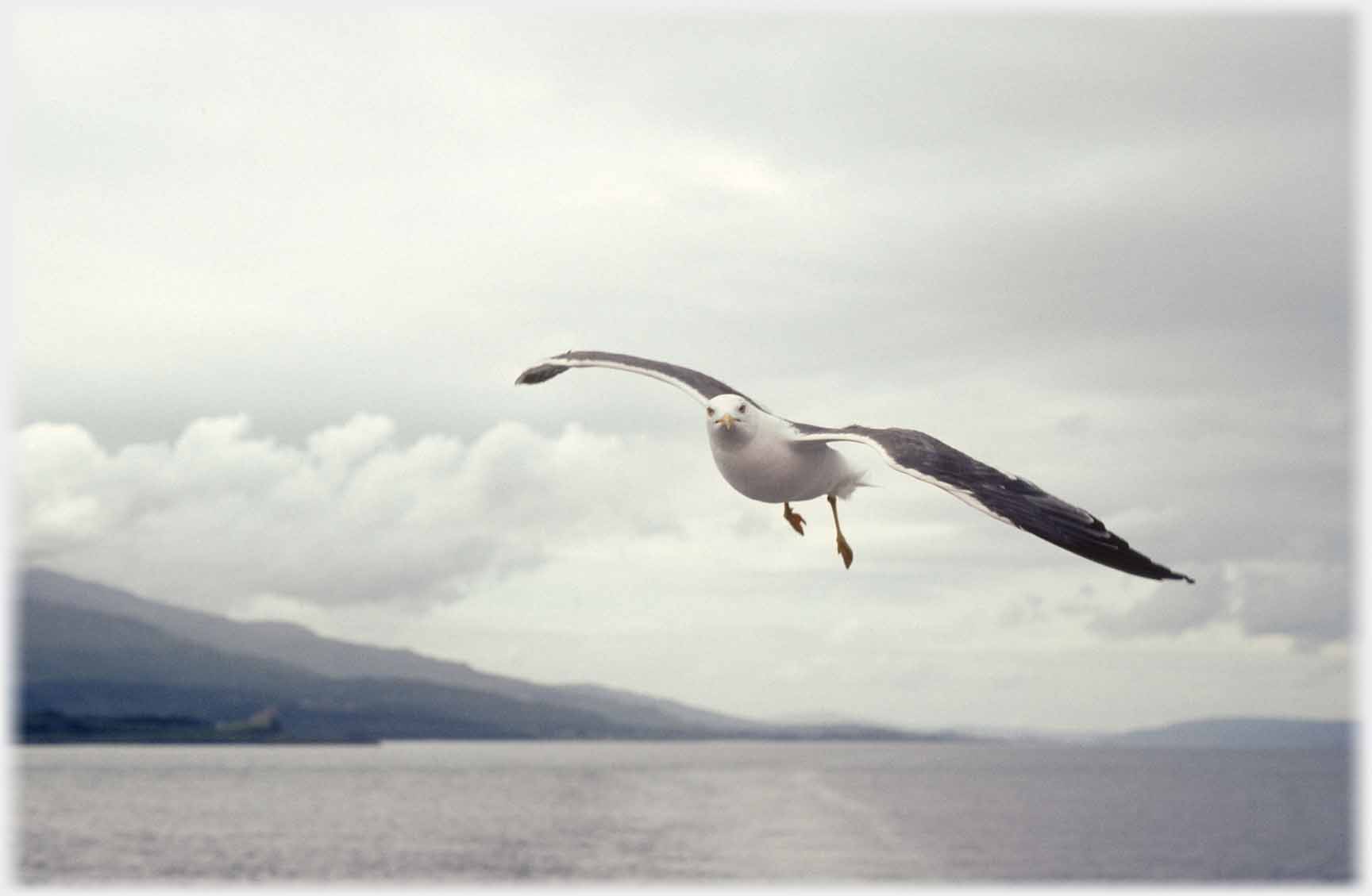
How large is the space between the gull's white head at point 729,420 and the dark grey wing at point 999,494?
17cm

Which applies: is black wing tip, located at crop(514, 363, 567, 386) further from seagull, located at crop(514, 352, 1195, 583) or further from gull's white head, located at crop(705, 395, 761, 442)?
gull's white head, located at crop(705, 395, 761, 442)

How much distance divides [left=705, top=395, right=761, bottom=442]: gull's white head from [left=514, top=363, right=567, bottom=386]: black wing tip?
1806 millimetres

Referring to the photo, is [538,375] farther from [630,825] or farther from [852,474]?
[630,825]

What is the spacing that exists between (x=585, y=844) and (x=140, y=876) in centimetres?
2503

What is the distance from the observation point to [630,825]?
99.6 m

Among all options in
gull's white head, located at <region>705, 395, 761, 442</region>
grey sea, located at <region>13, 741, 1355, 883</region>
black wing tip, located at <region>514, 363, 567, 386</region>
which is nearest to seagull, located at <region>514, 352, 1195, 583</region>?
gull's white head, located at <region>705, 395, 761, 442</region>

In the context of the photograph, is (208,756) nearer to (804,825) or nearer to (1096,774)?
(804,825)

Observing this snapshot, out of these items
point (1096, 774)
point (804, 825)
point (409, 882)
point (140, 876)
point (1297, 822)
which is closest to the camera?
point (140, 876)

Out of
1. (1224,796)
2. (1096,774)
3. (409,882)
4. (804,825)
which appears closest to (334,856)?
(409,882)

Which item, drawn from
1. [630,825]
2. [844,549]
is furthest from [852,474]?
[630,825]

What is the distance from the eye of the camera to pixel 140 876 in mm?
72125

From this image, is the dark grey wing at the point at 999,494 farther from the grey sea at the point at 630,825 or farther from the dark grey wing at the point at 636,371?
the grey sea at the point at 630,825

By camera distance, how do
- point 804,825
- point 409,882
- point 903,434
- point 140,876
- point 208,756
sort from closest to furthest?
point 903,434 < point 140,876 < point 409,882 < point 804,825 < point 208,756

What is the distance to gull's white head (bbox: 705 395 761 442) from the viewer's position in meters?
5.16
